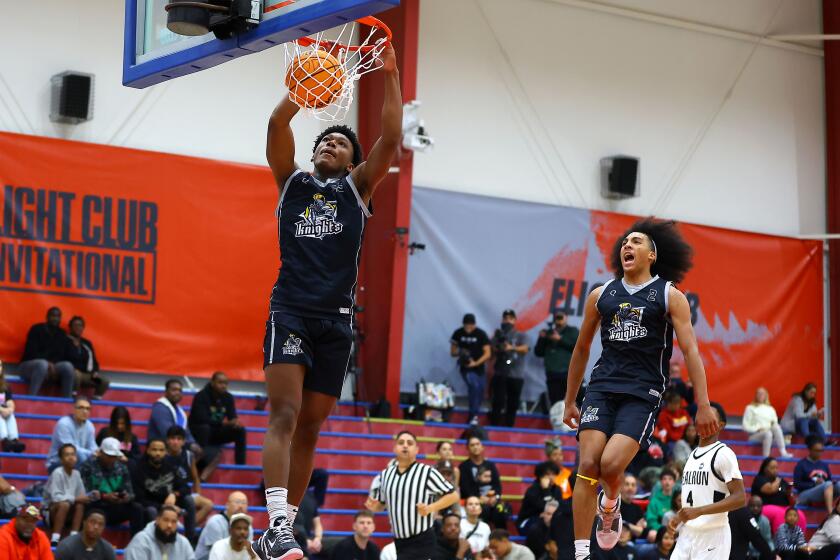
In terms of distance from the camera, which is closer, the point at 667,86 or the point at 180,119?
the point at 180,119

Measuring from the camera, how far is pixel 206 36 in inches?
285

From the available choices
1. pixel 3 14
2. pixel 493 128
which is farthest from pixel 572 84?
pixel 3 14

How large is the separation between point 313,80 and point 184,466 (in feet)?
29.8

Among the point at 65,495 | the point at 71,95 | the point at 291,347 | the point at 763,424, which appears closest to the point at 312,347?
the point at 291,347

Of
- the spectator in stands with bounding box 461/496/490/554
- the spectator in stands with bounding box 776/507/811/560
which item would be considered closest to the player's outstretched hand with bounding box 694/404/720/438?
the spectator in stands with bounding box 461/496/490/554

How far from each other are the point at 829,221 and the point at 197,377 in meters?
13.2

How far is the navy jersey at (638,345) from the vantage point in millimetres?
8141

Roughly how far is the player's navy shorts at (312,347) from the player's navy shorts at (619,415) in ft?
6.16

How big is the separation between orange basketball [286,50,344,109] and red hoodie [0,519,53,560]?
23.0 feet

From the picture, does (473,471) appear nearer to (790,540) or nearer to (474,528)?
(474,528)

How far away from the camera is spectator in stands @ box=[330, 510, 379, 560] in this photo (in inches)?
551

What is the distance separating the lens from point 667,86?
24.5m

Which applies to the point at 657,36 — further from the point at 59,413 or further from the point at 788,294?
the point at 59,413

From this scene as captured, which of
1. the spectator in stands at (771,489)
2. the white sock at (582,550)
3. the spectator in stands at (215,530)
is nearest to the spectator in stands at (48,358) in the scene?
the spectator in stands at (215,530)
